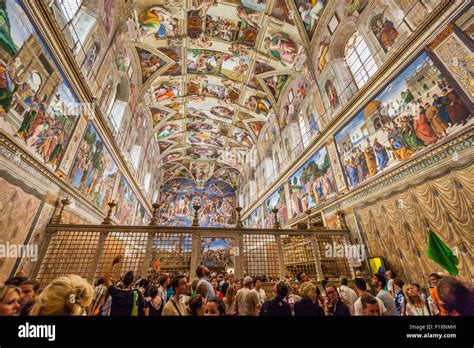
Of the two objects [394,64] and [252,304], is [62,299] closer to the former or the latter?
[252,304]

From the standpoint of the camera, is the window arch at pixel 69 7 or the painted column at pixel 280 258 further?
the window arch at pixel 69 7

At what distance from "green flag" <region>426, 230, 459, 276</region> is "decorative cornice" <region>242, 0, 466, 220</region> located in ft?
17.2

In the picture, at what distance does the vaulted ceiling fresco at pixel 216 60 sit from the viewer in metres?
11.6

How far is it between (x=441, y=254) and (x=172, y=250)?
25.5 ft

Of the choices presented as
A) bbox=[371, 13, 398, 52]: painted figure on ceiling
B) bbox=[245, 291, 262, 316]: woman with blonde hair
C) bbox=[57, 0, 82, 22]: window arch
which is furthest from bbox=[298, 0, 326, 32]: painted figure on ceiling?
bbox=[245, 291, 262, 316]: woman with blonde hair

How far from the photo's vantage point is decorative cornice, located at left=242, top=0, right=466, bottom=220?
524 centimetres

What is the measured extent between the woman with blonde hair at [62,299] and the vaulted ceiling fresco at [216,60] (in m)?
13.4

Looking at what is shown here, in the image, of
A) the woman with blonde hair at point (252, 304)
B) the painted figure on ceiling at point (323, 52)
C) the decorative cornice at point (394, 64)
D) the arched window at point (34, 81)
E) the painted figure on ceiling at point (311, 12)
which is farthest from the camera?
the painted figure on ceiling at point (323, 52)

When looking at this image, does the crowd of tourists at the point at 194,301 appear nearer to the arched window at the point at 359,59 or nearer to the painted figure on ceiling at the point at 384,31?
the painted figure on ceiling at the point at 384,31

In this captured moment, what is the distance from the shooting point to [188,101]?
63.3ft

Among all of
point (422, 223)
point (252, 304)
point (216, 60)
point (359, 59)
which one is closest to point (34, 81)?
point (252, 304)

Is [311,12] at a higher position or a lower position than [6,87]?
higher

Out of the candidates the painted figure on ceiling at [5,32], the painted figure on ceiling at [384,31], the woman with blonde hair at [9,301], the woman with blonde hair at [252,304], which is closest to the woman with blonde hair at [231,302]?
the woman with blonde hair at [252,304]

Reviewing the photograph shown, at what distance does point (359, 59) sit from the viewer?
29.4 feet
